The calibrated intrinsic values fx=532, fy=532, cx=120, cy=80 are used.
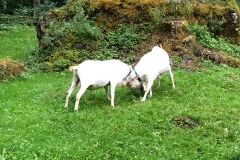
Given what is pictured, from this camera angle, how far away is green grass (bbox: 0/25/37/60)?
32.0 meters

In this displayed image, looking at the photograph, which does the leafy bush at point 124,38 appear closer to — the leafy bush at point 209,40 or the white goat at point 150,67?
the leafy bush at point 209,40

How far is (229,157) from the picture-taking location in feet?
48.2

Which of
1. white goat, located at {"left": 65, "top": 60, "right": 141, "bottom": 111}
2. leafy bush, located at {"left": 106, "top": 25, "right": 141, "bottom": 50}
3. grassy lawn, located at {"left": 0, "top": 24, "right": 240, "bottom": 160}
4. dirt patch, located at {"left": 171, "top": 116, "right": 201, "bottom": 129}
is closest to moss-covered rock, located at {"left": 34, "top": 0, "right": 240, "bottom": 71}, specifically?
leafy bush, located at {"left": 106, "top": 25, "right": 141, "bottom": 50}

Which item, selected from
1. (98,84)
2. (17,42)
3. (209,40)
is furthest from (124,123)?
(17,42)

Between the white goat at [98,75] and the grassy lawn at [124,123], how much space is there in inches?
28.5

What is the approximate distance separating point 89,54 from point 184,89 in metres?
6.72

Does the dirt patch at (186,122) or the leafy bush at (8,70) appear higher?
the dirt patch at (186,122)

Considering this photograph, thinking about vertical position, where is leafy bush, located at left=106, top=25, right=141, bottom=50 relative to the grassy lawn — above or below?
above

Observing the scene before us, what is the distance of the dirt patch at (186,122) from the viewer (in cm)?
1695

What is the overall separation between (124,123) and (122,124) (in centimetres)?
9

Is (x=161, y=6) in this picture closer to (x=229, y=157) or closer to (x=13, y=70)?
(x=13, y=70)

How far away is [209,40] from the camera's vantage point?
26562mm

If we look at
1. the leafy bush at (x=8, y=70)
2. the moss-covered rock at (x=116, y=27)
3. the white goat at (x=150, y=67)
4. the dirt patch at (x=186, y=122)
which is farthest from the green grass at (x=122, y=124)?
the moss-covered rock at (x=116, y=27)

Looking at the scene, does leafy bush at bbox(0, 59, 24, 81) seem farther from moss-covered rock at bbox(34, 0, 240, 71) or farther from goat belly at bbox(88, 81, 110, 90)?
goat belly at bbox(88, 81, 110, 90)
